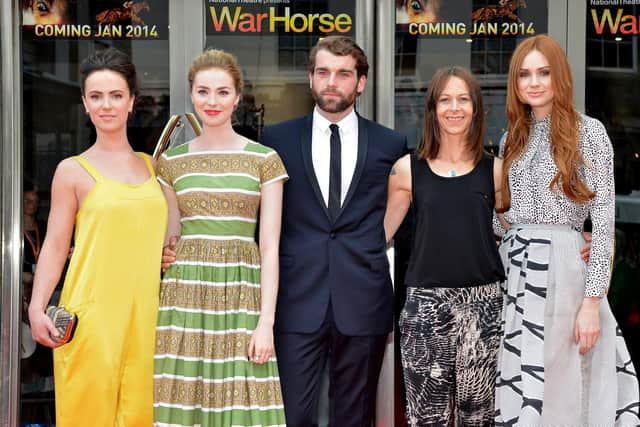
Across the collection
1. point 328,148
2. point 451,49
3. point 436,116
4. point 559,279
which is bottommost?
point 559,279

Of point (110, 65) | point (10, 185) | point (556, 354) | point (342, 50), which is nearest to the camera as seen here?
point (556, 354)

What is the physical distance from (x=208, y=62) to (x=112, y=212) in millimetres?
671

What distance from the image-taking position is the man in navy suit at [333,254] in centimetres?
329

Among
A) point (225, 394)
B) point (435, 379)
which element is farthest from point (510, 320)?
point (225, 394)

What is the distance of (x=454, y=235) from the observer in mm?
3215

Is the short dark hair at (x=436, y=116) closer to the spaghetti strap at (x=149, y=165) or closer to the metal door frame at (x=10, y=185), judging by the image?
the spaghetti strap at (x=149, y=165)

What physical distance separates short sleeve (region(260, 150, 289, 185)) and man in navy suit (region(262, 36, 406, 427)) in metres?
0.15

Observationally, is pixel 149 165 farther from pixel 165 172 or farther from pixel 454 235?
pixel 454 235

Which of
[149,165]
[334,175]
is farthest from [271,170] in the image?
[149,165]

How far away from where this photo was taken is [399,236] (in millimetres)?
4340

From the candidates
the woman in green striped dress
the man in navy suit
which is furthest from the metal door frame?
the man in navy suit

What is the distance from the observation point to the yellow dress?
3123mm

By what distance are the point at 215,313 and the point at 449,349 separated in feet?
2.93

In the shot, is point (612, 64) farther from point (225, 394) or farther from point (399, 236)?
point (225, 394)
